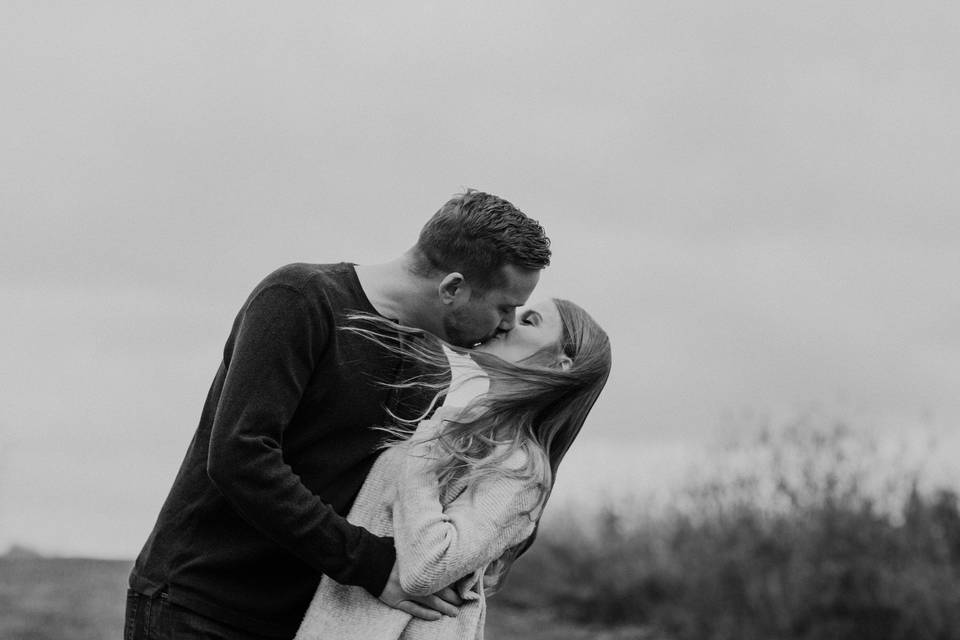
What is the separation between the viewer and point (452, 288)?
3.26 metres

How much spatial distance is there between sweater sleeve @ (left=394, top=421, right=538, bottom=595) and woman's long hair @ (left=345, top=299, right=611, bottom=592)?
1.5 inches

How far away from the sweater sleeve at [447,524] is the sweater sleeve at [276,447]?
83mm

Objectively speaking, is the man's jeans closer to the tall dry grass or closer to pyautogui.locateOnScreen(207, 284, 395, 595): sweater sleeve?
pyautogui.locateOnScreen(207, 284, 395, 595): sweater sleeve

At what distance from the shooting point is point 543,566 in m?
13.3

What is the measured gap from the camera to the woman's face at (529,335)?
3.39 metres

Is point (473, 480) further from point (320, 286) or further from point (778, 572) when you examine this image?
point (778, 572)

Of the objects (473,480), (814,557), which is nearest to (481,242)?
(473,480)

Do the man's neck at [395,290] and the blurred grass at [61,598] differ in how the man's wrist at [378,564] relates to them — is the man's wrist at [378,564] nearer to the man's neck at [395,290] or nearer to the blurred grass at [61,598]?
the man's neck at [395,290]

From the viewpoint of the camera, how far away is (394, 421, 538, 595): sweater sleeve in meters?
3.00

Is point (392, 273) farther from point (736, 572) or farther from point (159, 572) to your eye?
point (736, 572)

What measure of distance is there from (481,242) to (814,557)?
7.04 m

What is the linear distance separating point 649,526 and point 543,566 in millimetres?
2043

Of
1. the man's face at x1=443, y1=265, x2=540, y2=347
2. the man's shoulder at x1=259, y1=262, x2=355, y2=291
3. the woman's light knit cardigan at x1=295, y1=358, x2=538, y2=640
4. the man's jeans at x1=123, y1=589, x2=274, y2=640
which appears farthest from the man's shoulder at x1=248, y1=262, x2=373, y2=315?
the man's jeans at x1=123, y1=589, x2=274, y2=640

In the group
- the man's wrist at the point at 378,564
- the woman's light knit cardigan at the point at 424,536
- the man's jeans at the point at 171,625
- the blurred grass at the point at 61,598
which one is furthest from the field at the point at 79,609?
the man's wrist at the point at 378,564
